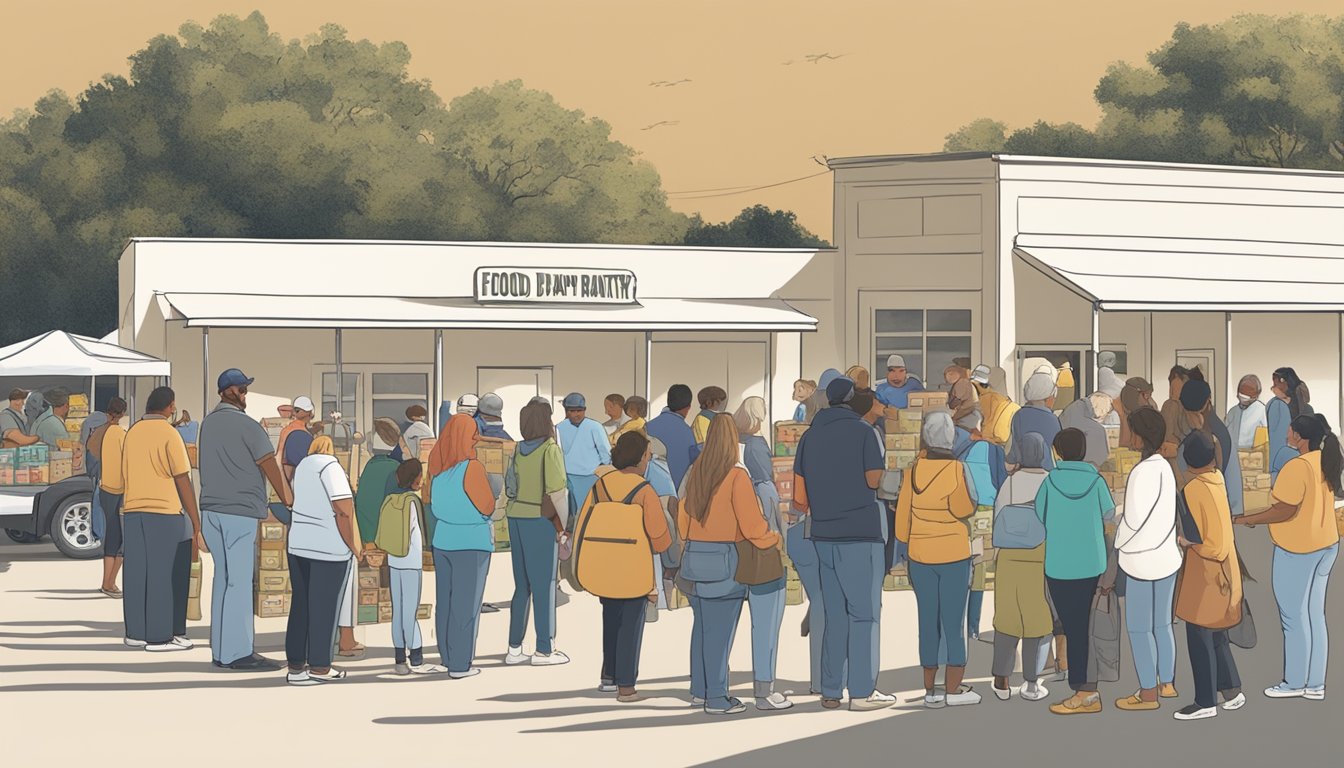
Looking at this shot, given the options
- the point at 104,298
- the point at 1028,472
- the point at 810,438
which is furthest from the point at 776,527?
the point at 104,298

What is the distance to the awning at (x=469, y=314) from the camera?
2858 cm

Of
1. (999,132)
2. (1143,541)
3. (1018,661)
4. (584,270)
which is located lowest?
(1018,661)

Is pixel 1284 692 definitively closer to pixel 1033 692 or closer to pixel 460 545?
pixel 1033 692

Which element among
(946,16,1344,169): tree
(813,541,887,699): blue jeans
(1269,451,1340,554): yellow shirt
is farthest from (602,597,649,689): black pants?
(946,16,1344,169): tree

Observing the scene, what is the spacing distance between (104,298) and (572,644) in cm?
4743

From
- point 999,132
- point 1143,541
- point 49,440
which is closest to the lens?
point 1143,541

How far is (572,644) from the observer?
44.9 ft

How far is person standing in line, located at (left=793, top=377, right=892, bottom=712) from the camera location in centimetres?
1071

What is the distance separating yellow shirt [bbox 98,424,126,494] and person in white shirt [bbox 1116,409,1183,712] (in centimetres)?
771

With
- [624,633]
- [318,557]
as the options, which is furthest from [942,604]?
[318,557]

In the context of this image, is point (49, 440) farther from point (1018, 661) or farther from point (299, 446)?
point (1018, 661)

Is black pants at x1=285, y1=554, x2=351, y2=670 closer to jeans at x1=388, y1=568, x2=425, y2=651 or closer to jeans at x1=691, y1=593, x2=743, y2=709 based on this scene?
jeans at x1=388, y1=568, x2=425, y2=651

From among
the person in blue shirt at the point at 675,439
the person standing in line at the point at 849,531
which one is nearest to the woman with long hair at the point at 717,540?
the person standing in line at the point at 849,531

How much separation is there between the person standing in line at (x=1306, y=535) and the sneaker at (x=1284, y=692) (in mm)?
19
